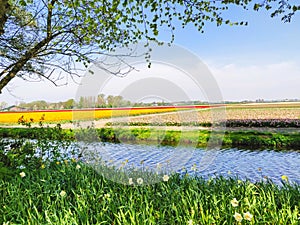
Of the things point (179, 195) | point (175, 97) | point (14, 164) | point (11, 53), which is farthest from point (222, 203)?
point (11, 53)

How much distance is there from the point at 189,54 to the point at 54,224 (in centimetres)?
300

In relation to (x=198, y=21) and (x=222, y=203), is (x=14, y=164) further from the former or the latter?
(x=198, y=21)

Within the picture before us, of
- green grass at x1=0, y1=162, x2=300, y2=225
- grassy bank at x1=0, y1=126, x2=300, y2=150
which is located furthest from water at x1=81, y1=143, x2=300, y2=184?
green grass at x1=0, y1=162, x2=300, y2=225

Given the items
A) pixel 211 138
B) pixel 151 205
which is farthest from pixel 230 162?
pixel 151 205

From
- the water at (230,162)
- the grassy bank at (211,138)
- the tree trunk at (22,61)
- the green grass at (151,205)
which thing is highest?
the tree trunk at (22,61)

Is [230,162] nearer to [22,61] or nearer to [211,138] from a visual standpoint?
[211,138]

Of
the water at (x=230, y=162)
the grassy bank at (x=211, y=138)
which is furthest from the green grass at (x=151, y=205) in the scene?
the grassy bank at (x=211, y=138)

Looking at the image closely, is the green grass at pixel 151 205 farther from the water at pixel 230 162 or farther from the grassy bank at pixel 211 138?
the grassy bank at pixel 211 138

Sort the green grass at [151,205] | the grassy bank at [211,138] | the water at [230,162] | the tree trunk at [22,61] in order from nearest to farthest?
the green grass at [151,205], the tree trunk at [22,61], the water at [230,162], the grassy bank at [211,138]

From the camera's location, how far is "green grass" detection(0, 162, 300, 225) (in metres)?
2.44

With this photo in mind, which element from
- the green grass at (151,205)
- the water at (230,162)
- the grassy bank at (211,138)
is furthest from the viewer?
the grassy bank at (211,138)

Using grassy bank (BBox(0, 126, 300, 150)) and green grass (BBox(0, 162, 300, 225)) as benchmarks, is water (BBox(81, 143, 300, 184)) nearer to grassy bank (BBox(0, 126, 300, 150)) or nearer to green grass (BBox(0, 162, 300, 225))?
grassy bank (BBox(0, 126, 300, 150))

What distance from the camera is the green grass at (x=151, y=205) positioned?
2.44 meters

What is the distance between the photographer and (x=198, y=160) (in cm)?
838
